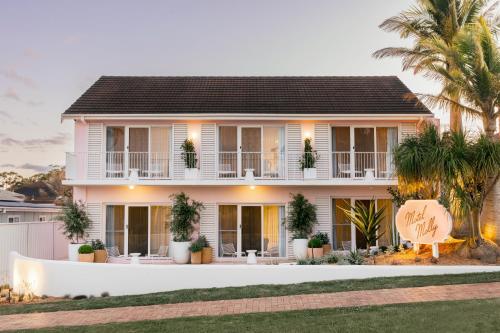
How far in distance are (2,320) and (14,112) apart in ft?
63.9

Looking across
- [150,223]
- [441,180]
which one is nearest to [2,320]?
[150,223]

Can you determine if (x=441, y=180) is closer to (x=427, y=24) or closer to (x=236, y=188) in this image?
(x=236, y=188)

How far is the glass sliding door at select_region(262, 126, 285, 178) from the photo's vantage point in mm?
19344

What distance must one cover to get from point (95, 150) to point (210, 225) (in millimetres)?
5696

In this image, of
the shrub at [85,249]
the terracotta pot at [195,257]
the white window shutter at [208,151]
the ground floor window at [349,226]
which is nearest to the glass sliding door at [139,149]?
the white window shutter at [208,151]

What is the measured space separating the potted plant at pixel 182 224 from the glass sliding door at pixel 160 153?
→ 1.29 meters

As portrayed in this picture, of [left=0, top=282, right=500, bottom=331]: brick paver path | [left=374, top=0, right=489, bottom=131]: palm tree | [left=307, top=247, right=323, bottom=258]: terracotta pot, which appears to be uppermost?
[left=374, top=0, right=489, bottom=131]: palm tree

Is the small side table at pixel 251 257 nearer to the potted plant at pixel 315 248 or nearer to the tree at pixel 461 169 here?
the potted plant at pixel 315 248

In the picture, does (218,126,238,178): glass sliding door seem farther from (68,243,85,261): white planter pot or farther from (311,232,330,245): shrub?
(68,243,85,261): white planter pot

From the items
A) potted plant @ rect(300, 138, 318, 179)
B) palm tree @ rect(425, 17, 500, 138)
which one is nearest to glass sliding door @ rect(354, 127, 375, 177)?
potted plant @ rect(300, 138, 318, 179)

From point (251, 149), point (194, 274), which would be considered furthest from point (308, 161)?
point (194, 274)

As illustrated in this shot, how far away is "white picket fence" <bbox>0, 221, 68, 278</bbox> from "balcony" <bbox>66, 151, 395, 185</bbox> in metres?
2.56

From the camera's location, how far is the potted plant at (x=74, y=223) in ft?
60.7

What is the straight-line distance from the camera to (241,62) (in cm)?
2559
